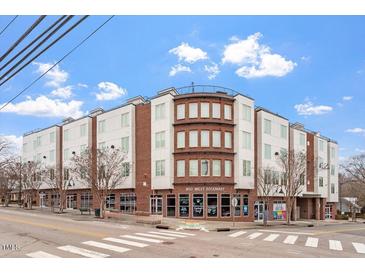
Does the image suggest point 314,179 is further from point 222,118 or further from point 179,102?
point 179,102

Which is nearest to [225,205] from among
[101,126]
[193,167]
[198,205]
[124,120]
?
[198,205]

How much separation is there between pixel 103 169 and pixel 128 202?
6.74m

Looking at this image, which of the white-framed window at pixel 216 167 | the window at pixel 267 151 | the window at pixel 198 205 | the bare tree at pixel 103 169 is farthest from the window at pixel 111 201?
the window at pixel 267 151

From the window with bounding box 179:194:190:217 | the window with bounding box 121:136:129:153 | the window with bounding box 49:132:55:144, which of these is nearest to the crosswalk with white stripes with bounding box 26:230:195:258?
the window with bounding box 179:194:190:217

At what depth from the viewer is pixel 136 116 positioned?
4262 cm

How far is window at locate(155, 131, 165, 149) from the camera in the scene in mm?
39019

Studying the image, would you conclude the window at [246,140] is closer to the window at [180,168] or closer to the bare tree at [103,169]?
the window at [180,168]

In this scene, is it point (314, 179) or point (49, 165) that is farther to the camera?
point (49, 165)

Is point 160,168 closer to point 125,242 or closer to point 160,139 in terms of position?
point 160,139

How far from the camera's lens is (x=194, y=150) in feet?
121

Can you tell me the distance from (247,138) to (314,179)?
60.0ft

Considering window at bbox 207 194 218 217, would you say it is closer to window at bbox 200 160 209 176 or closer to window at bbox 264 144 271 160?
window at bbox 200 160 209 176

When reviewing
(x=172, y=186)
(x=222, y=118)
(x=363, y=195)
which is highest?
(x=222, y=118)

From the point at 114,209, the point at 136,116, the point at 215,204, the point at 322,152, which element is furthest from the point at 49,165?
the point at 322,152
